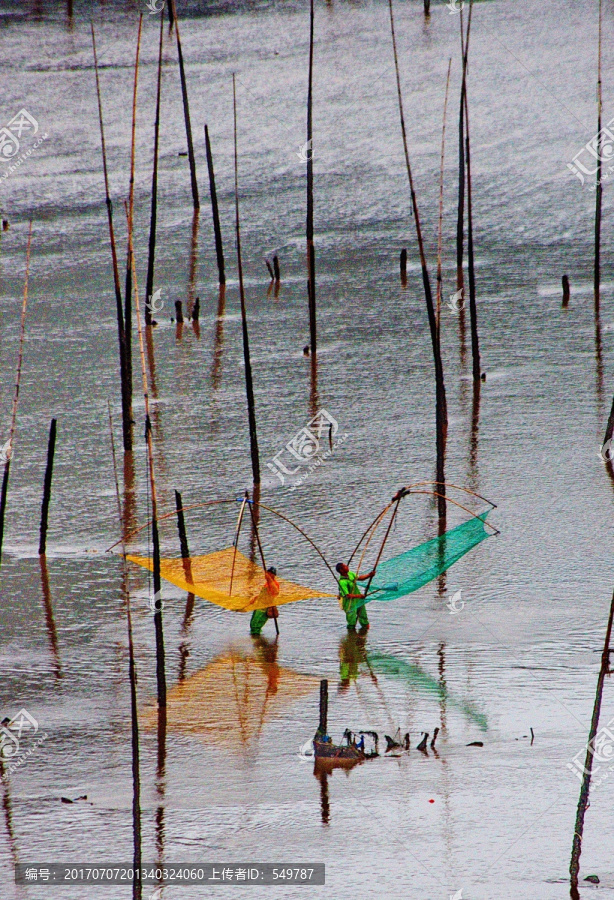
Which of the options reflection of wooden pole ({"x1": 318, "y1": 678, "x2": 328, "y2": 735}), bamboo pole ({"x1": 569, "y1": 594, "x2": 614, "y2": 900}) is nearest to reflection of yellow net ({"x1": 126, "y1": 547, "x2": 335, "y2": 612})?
reflection of wooden pole ({"x1": 318, "y1": 678, "x2": 328, "y2": 735})

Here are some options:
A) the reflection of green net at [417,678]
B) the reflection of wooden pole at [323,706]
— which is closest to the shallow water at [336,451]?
the reflection of green net at [417,678]

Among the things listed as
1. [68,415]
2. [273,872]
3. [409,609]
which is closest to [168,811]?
[273,872]

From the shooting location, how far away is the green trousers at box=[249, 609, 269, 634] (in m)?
15.0

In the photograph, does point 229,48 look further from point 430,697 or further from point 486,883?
point 486,883

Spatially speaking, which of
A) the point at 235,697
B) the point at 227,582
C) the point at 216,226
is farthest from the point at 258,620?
the point at 216,226

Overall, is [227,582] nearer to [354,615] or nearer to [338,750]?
[354,615]

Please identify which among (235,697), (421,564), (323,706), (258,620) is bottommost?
(235,697)

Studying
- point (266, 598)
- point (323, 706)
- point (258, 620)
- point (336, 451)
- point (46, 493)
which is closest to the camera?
point (323, 706)

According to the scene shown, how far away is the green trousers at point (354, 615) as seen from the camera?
1483cm

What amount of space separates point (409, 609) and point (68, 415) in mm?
9638

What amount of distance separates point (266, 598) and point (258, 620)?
591 mm

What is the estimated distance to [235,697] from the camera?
44.7 feet

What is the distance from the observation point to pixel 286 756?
480 inches

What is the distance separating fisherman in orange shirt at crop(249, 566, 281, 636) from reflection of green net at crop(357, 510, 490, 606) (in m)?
0.96
